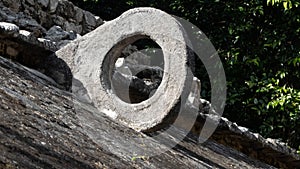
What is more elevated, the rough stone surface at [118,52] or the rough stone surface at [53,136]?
the rough stone surface at [118,52]

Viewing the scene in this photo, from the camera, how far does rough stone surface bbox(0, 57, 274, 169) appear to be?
5.69ft

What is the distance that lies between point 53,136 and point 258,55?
681cm

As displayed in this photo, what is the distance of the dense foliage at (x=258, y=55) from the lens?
26.0ft

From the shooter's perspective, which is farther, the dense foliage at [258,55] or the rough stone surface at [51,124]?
the dense foliage at [258,55]

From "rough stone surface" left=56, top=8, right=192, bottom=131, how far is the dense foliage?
4.84m

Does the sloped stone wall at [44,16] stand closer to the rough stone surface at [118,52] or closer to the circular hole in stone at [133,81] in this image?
the rough stone surface at [118,52]

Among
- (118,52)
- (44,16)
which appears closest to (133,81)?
(118,52)

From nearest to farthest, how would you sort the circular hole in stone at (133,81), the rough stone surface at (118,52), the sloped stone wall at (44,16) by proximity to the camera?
the rough stone surface at (118,52) < the circular hole in stone at (133,81) < the sloped stone wall at (44,16)

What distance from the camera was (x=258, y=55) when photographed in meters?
8.53

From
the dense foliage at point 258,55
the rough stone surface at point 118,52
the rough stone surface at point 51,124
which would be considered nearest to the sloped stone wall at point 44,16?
the rough stone surface at point 51,124

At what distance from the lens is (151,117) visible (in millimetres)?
3043

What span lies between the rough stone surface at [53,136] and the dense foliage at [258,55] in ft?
14.8

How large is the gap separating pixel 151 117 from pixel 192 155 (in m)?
0.50

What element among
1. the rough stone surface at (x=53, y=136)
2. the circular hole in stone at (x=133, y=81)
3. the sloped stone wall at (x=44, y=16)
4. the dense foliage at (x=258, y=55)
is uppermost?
the dense foliage at (x=258, y=55)
